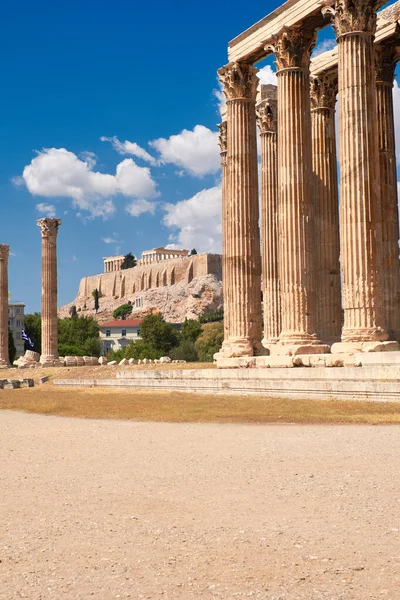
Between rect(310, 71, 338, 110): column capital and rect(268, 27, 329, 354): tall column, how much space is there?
4176mm

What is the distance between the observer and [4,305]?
64.9 metres

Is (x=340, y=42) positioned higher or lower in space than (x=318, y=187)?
higher

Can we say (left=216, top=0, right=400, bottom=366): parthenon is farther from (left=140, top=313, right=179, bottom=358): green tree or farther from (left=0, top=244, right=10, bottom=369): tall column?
(left=140, top=313, right=179, bottom=358): green tree

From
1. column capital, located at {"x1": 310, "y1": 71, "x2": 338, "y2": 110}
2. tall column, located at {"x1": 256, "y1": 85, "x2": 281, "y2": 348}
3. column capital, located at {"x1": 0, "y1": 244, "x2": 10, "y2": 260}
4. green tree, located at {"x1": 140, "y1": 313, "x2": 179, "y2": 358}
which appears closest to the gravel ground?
tall column, located at {"x1": 256, "y1": 85, "x2": 281, "y2": 348}

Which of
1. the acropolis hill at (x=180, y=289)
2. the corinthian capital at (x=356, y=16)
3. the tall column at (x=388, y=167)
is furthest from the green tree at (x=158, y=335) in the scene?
the corinthian capital at (x=356, y=16)

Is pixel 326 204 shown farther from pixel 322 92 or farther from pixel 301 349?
pixel 301 349

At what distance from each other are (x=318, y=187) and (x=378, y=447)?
858 inches

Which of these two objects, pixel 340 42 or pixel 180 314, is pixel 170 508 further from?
pixel 180 314

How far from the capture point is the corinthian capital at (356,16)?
24141 millimetres

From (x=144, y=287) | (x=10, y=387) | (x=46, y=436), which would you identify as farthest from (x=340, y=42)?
(x=144, y=287)

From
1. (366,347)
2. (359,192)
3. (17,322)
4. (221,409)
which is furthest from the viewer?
(17,322)

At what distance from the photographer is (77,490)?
8.18 metres

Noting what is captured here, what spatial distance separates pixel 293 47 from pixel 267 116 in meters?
6.05

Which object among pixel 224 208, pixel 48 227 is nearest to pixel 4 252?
pixel 48 227
